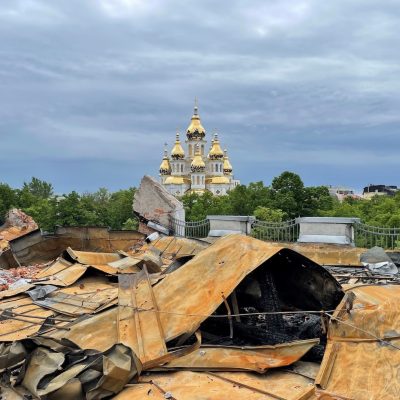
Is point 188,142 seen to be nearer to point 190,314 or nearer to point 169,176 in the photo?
point 169,176

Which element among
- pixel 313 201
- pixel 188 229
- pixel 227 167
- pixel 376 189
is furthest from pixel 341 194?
pixel 188 229

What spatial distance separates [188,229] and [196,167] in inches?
1756

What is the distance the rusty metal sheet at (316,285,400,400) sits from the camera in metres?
3.00

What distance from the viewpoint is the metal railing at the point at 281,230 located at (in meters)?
10.1

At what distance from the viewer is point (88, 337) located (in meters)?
3.93

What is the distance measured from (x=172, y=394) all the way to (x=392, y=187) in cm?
8260

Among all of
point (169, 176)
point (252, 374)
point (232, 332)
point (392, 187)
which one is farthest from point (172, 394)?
point (392, 187)

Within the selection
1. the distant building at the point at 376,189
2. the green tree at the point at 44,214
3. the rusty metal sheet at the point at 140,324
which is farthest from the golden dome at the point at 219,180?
the rusty metal sheet at the point at 140,324

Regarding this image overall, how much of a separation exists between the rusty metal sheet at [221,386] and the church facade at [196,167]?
5223 centimetres

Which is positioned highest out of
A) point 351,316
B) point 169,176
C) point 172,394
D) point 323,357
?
point 169,176

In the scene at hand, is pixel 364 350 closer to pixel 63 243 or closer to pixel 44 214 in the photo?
pixel 63 243

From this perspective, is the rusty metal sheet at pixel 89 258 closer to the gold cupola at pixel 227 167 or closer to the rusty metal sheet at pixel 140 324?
the rusty metal sheet at pixel 140 324

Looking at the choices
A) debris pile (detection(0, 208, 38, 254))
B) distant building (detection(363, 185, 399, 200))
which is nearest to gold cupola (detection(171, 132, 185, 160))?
distant building (detection(363, 185, 399, 200))

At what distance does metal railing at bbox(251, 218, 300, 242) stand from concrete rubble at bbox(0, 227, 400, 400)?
18.3 feet
